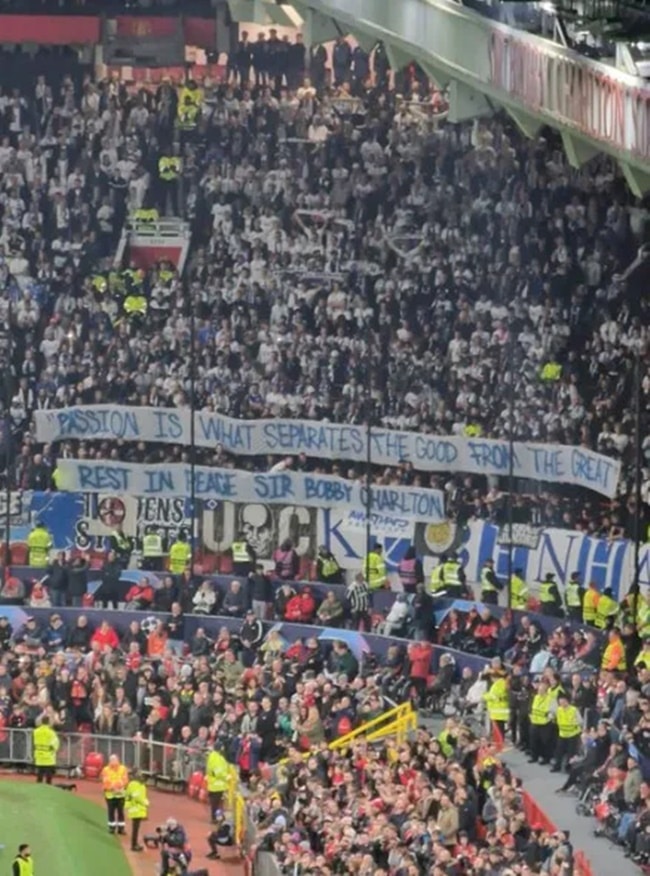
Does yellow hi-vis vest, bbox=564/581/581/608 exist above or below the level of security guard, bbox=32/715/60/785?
above

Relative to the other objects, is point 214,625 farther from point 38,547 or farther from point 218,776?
point 218,776

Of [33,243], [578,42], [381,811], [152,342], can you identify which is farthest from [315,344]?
[381,811]

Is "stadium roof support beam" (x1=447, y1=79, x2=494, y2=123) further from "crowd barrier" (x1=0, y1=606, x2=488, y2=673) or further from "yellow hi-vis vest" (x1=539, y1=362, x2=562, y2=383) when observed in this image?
"crowd barrier" (x1=0, y1=606, x2=488, y2=673)

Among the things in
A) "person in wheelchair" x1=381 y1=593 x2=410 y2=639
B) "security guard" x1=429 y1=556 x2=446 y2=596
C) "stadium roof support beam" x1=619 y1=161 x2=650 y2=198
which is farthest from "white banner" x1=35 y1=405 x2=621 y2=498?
"stadium roof support beam" x1=619 y1=161 x2=650 y2=198

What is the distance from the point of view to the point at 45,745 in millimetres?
38625

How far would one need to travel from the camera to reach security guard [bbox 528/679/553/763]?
115ft

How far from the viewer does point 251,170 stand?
51000mm

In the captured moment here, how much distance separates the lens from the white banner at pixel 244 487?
4256 centimetres

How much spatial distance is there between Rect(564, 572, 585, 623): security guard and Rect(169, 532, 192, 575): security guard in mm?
6726

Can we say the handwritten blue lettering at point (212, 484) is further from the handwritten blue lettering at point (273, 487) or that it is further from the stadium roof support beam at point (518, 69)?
the stadium roof support beam at point (518, 69)

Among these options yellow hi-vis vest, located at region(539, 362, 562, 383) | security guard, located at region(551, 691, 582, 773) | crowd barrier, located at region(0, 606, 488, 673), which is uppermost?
yellow hi-vis vest, located at region(539, 362, 562, 383)

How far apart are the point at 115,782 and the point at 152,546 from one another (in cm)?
800

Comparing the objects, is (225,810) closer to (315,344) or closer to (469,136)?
(315,344)

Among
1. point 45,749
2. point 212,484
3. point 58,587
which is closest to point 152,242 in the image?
point 212,484
